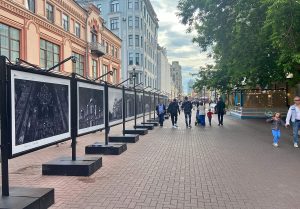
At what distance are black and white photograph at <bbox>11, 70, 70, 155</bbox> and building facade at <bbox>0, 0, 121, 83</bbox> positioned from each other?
56.5 feet

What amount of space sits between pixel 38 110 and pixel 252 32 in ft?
50.1

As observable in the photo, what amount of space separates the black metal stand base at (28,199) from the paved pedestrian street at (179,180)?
26cm

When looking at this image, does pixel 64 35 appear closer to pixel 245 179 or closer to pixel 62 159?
pixel 62 159

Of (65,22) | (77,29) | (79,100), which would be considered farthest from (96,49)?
(79,100)

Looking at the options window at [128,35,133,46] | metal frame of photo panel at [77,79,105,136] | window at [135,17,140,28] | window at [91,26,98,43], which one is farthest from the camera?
window at [128,35,133,46]

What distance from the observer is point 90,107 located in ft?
29.9

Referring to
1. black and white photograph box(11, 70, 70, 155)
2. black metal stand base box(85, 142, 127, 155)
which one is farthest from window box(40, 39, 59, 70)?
black and white photograph box(11, 70, 70, 155)

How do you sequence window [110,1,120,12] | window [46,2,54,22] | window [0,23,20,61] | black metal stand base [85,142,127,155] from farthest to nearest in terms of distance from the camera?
window [110,1,120,12] → window [46,2,54,22] → window [0,23,20,61] → black metal stand base [85,142,127,155]

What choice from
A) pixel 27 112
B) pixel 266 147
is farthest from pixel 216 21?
pixel 27 112

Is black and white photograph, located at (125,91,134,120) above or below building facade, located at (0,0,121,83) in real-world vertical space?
below

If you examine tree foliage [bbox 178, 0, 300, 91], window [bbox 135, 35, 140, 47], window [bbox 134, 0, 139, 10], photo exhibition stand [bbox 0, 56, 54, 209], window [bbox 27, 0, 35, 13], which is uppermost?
window [bbox 134, 0, 139, 10]

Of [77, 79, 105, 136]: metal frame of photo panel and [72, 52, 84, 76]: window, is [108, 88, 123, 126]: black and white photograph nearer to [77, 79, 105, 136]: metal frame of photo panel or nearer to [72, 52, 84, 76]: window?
[77, 79, 105, 136]: metal frame of photo panel

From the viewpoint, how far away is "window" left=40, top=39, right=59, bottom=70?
28859 mm

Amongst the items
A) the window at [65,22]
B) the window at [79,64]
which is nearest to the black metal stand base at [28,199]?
the window at [65,22]
